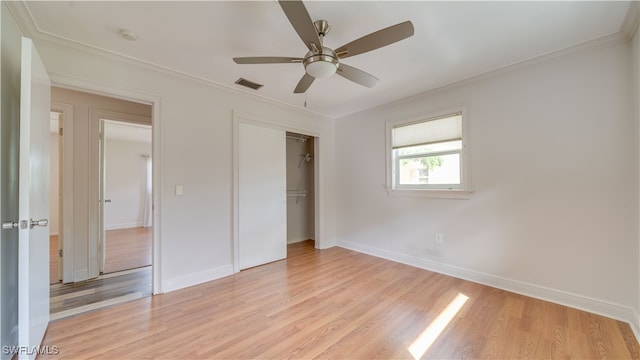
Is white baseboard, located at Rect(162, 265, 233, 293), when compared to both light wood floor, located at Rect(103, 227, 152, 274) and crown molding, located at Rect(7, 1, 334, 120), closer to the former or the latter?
light wood floor, located at Rect(103, 227, 152, 274)

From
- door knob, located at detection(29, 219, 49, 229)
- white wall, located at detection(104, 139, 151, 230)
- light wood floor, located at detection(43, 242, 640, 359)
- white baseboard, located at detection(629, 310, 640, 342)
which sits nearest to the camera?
door knob, located at detection(29, 219, 49, 229)

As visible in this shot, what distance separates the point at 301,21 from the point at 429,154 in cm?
259

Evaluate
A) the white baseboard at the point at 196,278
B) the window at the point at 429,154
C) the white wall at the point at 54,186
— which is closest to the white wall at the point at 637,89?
the window at the point at 429,154

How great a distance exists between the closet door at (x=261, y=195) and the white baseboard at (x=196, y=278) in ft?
0.91

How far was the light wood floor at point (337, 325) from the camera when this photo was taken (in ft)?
5.73

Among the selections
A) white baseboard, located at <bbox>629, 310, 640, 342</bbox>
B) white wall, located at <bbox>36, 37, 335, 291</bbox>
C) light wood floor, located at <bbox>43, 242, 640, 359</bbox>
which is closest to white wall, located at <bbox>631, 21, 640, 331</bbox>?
white baseboard, located at <bbox>629, 310, 640, 342</bbox>

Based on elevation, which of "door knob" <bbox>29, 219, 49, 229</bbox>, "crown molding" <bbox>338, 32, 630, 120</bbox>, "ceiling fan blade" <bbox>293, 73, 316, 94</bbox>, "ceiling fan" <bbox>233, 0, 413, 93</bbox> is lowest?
"door knob" <bbox>29, 219, 49, 229</bbox>

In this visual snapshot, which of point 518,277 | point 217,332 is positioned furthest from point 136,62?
point 518,277

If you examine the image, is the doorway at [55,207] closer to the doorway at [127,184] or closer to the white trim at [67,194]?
the white trim at [67,194]

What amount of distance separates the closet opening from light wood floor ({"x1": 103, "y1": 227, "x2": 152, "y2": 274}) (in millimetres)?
2459

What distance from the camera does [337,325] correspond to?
206 cm

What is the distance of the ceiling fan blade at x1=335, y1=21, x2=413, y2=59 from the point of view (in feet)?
5.00

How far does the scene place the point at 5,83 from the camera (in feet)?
5.22

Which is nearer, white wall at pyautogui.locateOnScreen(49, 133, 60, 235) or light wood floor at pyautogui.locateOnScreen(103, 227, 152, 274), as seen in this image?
light wood floor at pyautogui.locateOnScreen(103, 227, 152, 274)
